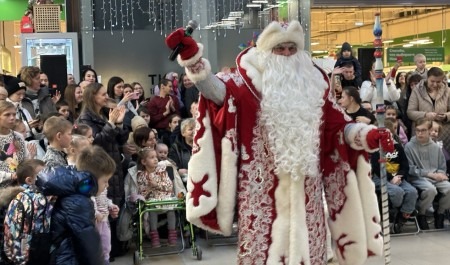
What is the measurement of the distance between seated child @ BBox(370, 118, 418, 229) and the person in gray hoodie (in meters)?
0.16

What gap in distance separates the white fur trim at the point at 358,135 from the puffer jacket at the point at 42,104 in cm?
421

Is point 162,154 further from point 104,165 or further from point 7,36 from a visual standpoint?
point 7,36

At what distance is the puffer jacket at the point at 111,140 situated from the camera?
19.2 feet

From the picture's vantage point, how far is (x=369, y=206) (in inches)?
140

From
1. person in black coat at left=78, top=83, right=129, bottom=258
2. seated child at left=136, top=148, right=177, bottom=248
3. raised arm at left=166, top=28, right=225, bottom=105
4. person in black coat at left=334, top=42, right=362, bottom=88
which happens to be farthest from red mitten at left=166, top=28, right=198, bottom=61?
person in black coat at left=334, top=42, right=362, bottom=88

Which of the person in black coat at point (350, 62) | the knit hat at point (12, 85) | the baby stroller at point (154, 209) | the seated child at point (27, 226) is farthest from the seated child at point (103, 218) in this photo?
the person in black coat at point (350, 62)

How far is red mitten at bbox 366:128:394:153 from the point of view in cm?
319

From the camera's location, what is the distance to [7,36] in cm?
1762

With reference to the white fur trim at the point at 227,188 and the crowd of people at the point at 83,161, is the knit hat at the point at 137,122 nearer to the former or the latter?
the crowd of people at the point at 83,161

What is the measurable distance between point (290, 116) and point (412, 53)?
891 cm

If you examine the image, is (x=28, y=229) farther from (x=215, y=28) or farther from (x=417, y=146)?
(x=215, y=28)

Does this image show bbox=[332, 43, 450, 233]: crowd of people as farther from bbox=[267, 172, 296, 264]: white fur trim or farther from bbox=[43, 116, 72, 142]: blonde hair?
bbox=[267, 172, 296, 264]: white fur trim

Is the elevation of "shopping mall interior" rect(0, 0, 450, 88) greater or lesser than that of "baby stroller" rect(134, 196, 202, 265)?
greater

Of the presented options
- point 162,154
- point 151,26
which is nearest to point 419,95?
point 162,154
